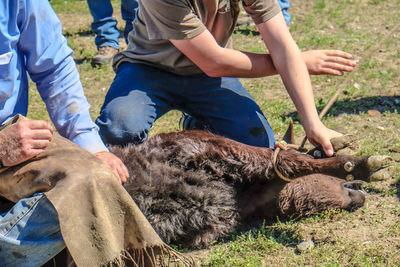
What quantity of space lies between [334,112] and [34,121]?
299cm

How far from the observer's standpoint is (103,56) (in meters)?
6.28

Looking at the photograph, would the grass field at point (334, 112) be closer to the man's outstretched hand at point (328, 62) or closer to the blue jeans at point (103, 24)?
the blue jeans at point (103, 24)

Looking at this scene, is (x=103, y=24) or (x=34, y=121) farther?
(x=103, y=24)

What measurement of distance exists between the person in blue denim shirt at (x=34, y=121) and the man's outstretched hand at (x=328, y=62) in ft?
4.56

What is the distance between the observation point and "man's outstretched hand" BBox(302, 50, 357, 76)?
331 centimetres

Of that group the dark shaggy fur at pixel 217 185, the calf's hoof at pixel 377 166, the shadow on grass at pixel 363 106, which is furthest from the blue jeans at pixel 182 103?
the shadow on grass at pixel 363 106

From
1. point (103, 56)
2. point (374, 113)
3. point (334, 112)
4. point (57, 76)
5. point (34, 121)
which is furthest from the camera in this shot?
point (103, 56)

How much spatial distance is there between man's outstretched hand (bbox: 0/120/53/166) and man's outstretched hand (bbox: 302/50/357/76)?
1.72 m

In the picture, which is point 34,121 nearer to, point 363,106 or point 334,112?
point 334,112

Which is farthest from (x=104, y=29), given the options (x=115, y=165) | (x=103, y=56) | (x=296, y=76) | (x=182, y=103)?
(x=115, y=165)

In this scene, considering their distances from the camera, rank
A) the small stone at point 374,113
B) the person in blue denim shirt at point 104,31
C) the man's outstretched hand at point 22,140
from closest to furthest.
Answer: the man's outstretched hand at point 22,140 → the small stone at point 374,113 → the person in blue denim shirt at point 104,31

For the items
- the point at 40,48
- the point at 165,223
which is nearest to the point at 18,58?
the point at 40,48

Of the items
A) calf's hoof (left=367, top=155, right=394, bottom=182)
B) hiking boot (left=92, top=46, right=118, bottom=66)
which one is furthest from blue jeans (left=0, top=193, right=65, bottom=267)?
hiking boot (left=92, top=46, right=118, bottom=66)

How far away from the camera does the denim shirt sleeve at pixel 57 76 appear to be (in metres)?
2.77
